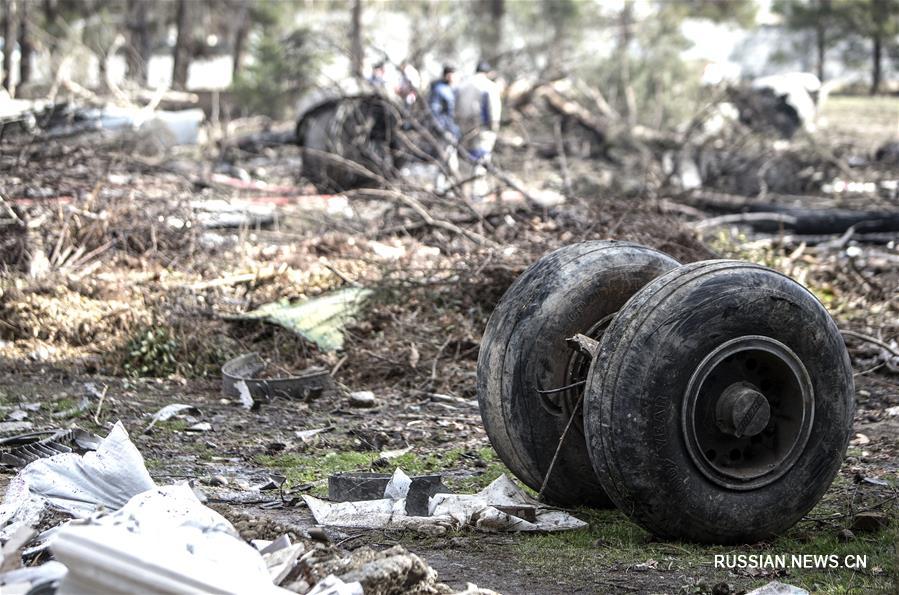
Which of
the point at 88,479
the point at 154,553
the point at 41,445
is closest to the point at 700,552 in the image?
the point at 154,553

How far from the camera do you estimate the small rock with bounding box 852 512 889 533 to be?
4453 millimetres

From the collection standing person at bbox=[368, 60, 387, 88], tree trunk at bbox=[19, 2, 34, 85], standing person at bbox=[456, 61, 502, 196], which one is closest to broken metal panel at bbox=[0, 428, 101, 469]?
standing person at bbox=[368, 60, 387, 88]

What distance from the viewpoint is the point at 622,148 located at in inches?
815

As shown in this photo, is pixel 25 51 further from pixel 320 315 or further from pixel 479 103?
pixel 320 315

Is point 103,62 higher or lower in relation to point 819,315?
higher

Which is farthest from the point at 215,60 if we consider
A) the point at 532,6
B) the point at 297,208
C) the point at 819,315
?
the point at 819,315

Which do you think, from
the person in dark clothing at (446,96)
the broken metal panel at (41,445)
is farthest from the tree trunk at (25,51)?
the broken metal panel at (41,445)

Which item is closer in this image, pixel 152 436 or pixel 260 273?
pixel 152 436

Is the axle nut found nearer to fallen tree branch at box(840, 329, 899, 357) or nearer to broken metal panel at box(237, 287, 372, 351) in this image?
fallen tree branch at box(840, 329, 899, 357)

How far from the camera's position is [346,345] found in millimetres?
8250

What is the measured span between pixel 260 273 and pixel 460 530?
5623 millimetres

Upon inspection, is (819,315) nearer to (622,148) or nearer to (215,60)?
(622,148)

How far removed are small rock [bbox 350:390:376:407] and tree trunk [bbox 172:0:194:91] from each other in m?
23.7

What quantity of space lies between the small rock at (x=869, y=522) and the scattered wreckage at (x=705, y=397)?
0.88ft
